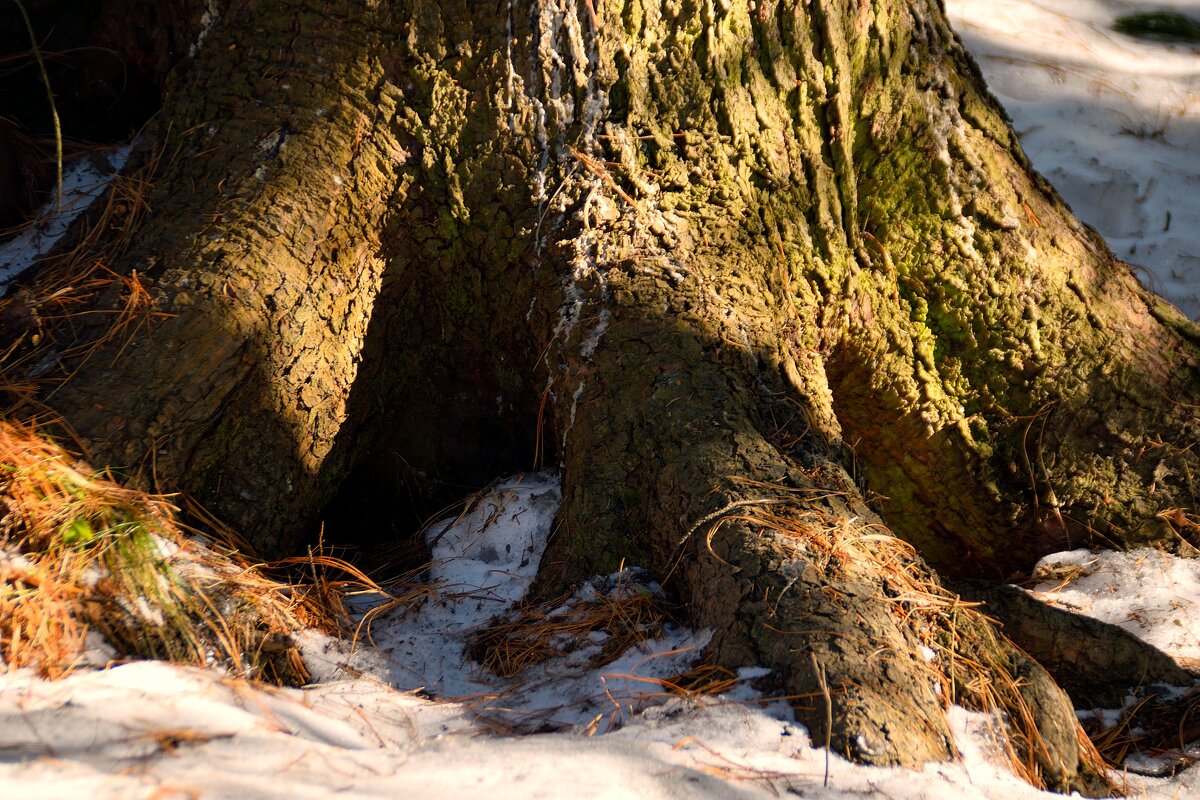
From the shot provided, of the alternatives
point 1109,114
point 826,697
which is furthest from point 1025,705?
point 1109,114

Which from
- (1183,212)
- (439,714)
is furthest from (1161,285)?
(439,714)

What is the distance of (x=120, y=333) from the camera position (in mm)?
2129

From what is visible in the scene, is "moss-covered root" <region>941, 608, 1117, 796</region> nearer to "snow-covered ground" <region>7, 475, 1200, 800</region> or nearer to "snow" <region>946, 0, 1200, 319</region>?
"snow-covered ground" <region>7, 475, 1200, 800</region>

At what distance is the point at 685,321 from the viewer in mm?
2305

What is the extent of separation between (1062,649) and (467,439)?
1867 mm

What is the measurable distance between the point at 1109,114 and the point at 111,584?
5.37m

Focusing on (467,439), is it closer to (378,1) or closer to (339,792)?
(378,1)

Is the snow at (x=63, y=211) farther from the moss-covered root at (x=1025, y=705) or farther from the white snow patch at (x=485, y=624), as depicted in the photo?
the moss-covered root at (x=1025, y=705)

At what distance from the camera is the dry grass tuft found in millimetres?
1654

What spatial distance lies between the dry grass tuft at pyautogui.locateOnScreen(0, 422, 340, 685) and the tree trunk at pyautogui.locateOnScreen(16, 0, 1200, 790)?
0.47 ft

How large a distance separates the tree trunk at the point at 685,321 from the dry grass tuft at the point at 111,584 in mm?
144

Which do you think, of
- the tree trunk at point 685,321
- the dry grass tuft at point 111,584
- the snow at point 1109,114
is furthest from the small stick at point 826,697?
the snow at point 1109,114

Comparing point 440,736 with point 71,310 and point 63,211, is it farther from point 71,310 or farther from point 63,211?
point 63,211

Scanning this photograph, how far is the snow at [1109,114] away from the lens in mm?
4273
